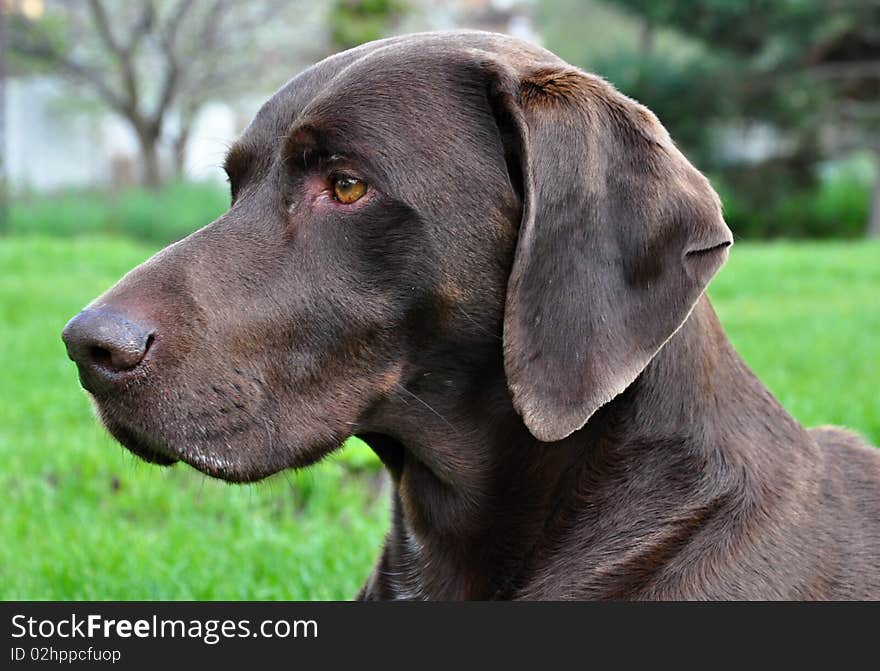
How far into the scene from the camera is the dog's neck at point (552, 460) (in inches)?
101

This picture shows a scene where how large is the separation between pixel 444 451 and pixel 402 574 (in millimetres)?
432

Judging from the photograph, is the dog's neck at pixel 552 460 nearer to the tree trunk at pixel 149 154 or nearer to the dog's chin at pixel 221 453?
the dog's chin at pixel 221 453

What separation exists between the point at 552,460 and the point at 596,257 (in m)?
0.53

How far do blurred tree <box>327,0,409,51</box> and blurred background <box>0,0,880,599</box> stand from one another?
5 cm

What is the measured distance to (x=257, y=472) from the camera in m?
2.59

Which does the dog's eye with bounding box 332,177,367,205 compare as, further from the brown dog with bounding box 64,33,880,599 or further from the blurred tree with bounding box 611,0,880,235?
the blurred tree with bounding box 611,0,880,235

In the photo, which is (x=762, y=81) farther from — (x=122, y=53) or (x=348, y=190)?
(x=348, y=190)

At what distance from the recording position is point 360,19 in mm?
21281

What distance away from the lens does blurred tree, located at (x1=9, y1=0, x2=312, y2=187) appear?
22922 mm

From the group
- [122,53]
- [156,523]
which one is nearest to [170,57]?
[122,53]

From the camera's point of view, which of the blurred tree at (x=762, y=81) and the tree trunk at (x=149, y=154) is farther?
the tree trunk at (x=149, y=154)

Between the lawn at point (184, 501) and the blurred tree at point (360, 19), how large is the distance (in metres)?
13.5

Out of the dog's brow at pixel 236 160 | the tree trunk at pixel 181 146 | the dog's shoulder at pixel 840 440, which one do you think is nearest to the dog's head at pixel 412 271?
the dog's brow at pixel 236 160

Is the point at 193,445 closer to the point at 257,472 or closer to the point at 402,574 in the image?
the point at 257,472
